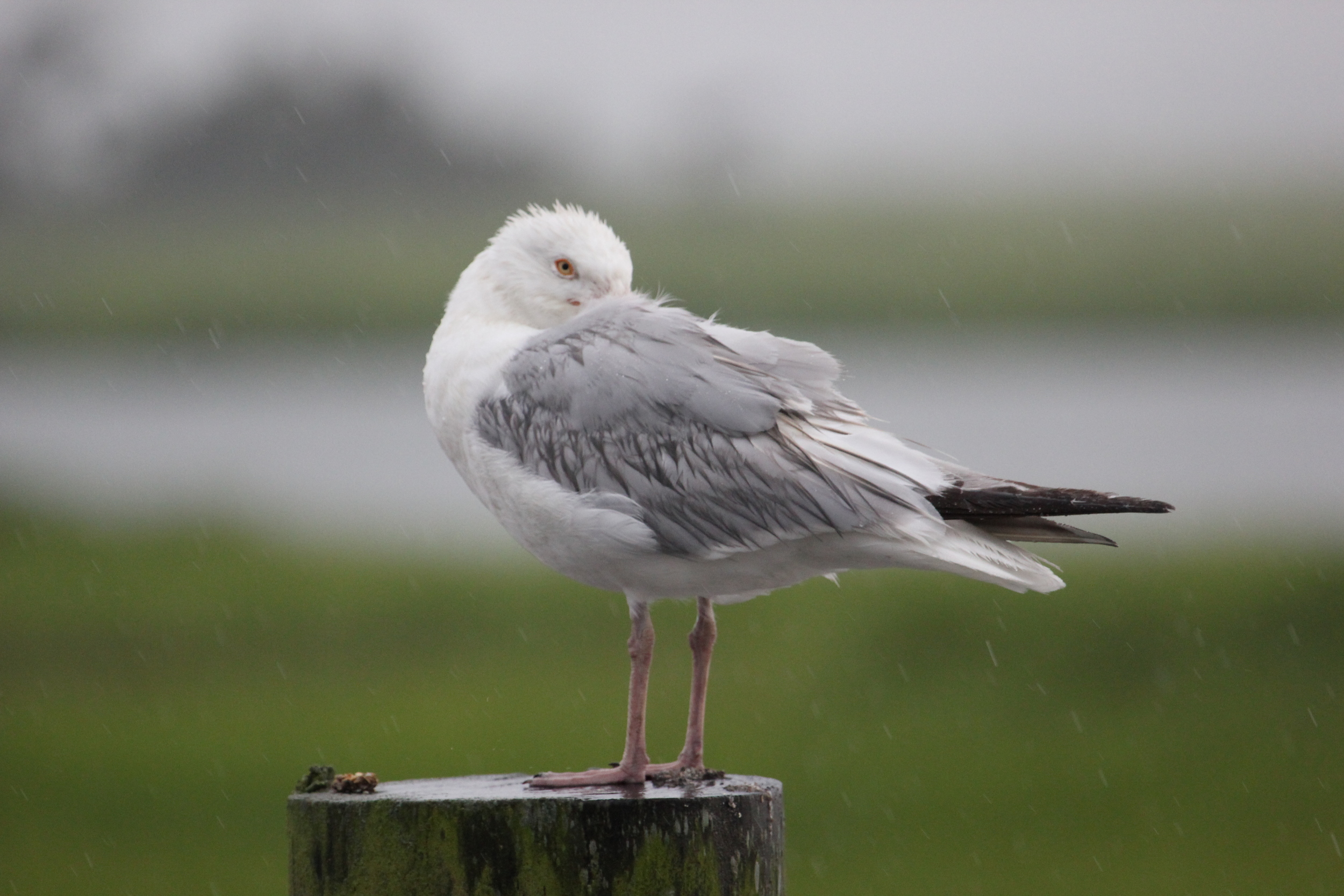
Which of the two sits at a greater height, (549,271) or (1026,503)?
(549,271)

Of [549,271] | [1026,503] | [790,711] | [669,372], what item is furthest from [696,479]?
[790,711]

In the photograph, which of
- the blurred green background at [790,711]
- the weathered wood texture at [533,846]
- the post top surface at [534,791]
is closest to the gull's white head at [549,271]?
the post top surface at [534,791]

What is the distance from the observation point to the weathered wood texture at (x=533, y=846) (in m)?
3.25

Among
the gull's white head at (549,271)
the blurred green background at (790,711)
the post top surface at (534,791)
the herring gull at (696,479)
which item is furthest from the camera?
the blurred green background at (790,711)

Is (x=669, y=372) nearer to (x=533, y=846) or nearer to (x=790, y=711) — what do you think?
(x=533, y=846)

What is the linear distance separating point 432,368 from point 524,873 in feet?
5.37

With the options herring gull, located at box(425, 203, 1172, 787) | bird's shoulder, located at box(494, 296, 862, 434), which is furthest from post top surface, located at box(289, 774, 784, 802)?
bird's shoulder, located at box(494, 296, 862, 434)

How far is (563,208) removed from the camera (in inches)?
177

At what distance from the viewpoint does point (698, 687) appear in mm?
4055

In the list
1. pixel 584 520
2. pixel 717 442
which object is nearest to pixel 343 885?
pixel 584 520

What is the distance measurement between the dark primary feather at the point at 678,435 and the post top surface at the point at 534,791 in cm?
61

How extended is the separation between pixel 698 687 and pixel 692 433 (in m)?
0.77

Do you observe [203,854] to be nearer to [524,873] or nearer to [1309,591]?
[524,873]

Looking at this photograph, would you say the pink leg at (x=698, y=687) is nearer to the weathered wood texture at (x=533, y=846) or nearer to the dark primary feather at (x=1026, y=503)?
the weathered wood texture at (x=533, y=846)
